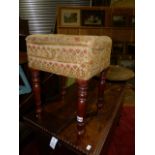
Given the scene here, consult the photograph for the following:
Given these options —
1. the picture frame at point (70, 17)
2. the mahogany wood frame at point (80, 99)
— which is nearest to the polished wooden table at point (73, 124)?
the mahogany wood frame at point (80, 99)

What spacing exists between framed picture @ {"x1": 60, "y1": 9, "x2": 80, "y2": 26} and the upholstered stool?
2.04 metres

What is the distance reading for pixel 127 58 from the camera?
325 centimetres

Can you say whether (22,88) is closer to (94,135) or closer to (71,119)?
(71,119)

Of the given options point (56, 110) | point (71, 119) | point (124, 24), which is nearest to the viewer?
point (71, 119)

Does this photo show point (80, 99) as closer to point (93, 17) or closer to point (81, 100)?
point (81, 100)

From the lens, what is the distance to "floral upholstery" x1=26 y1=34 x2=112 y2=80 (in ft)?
3.11

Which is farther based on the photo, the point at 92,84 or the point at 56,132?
the point at 92,84

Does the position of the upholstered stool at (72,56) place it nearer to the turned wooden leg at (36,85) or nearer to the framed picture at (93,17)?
the turned wooden leg at (36,85)

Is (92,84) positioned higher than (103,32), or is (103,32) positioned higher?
(103,32)

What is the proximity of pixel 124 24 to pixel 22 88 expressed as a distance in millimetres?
2218

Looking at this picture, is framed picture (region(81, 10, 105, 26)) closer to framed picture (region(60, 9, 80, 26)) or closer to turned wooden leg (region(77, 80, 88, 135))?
framed picture (region(60, 9, 80, 26))

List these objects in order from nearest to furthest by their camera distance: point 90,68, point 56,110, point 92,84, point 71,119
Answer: point 90,68 < point 71,119 < point 56,110 < point 92,84
